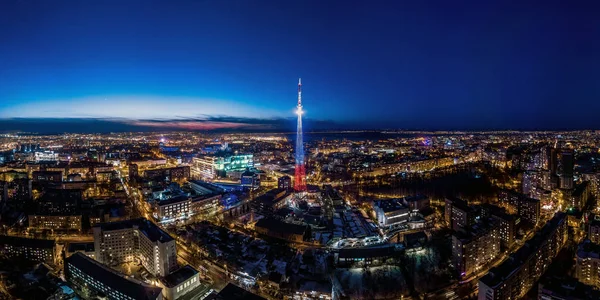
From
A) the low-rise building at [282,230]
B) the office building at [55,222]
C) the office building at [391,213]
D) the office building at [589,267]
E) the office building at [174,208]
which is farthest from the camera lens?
the office building at [174,208]

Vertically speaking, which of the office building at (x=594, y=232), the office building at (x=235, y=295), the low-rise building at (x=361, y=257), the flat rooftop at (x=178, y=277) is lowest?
the low-rise building at (x=361, y=257)

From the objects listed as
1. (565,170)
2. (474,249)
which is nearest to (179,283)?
(474,249)

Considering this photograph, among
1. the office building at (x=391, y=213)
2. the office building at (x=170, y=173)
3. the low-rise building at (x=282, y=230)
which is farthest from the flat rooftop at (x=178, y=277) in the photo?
the office building at (x=170, y=173)

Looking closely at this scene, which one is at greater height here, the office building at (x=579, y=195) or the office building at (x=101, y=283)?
the office building at (x=579, y=195)

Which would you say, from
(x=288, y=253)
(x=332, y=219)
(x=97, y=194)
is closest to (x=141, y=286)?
(x=288, y=253)

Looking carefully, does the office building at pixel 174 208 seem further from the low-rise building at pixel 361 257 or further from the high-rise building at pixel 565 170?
the high-rise building at pixel 565 170

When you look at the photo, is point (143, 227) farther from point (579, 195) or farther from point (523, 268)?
point (579, 195)

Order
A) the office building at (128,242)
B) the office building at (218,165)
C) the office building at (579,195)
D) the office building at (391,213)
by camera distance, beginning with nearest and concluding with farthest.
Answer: the office building at (128,242) < the office building at (391,213) < the office building at (579,195) < the office building at (218,165)
